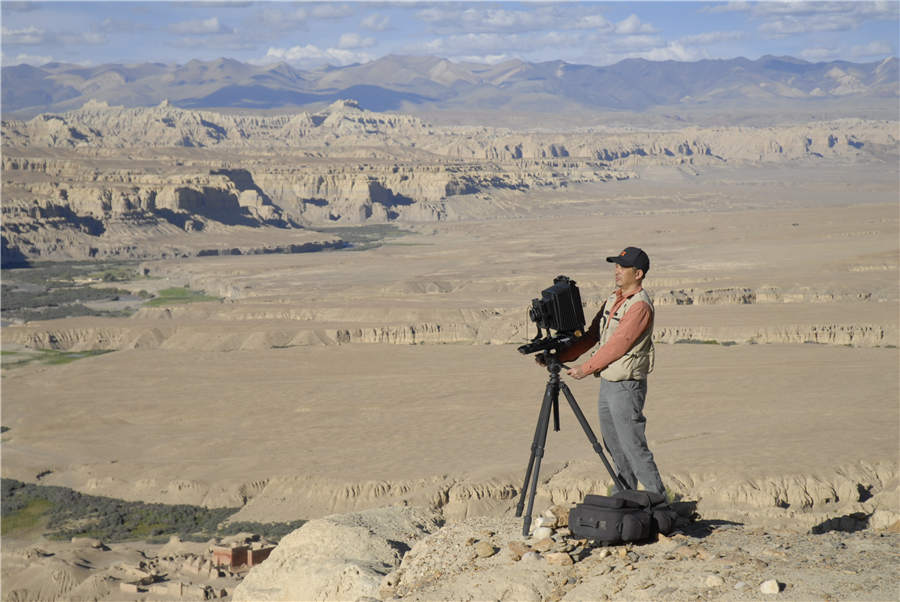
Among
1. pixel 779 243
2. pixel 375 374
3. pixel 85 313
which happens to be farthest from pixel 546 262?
pixel 375 374

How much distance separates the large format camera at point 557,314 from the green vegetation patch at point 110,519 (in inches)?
882

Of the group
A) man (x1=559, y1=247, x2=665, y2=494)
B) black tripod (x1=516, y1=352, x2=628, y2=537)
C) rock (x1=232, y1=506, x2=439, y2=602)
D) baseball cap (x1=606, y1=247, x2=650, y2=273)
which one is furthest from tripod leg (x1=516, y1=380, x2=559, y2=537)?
rock (x1=232, y1=506, x2=439, y2=602)

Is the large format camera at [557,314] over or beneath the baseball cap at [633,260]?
beneath

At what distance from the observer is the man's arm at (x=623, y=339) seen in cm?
863

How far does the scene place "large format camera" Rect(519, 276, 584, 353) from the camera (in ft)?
28.2

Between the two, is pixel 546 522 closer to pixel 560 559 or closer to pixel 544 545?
pixel 544 545

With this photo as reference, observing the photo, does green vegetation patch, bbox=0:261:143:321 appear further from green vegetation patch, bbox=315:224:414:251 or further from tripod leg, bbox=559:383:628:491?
tripod leg, bbox=559:383:628:491

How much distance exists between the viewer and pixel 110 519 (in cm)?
3322

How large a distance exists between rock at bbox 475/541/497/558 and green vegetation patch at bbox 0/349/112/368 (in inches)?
2250

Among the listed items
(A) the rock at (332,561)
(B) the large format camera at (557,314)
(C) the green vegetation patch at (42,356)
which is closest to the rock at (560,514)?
(B) the large format camera at (557,314)

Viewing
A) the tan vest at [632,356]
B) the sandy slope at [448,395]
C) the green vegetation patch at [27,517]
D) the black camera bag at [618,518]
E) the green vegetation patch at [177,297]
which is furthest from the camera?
the green vegetation patch at [177,297]

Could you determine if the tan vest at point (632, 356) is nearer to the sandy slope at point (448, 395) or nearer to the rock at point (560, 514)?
the rock at point (560, 514)

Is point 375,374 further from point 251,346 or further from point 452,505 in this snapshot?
point 452,505

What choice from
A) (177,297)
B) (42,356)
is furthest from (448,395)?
(177,297)
